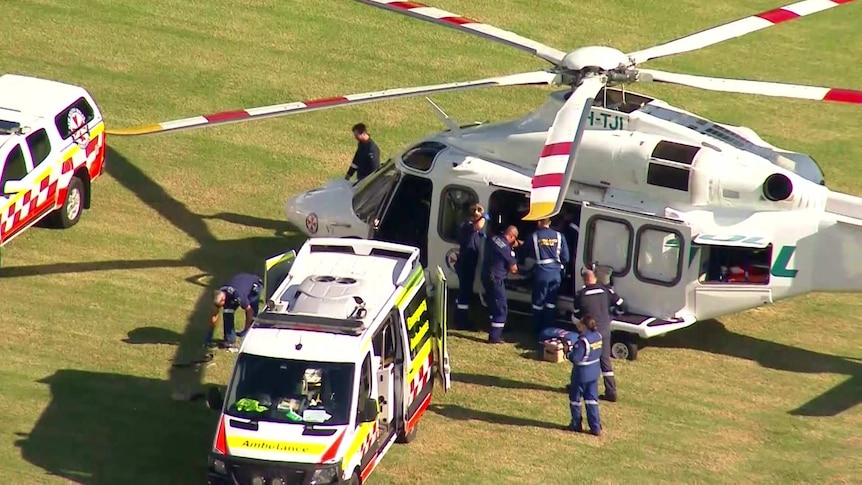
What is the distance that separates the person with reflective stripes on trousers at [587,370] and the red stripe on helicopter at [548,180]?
239cm

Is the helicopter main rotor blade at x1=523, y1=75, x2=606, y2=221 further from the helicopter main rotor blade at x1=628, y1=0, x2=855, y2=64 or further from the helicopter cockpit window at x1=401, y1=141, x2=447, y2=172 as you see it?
the helicopter cockpit window at x1=401, y1=141, x2=447, y2=172

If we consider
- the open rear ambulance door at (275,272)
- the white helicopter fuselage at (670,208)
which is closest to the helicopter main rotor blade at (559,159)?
the white helicopter fuselage at (670,208)

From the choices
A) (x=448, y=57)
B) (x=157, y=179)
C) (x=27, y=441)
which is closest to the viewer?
(x=27, y=441)

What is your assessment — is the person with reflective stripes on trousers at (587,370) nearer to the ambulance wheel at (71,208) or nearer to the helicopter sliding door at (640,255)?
the helicopter sliding door at (640,255)

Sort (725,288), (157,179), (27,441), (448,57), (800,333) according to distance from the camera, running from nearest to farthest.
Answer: (27,441) < (725,288) < (800,333) < (157,179) < (448,57)

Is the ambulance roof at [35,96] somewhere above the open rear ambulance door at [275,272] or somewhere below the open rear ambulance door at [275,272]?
above

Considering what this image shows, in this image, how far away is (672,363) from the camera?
18.1 m

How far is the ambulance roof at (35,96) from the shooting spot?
67.3 ft

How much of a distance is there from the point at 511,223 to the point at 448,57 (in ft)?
29.6

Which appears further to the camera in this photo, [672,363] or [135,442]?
[672,363]

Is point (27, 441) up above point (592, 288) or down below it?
below

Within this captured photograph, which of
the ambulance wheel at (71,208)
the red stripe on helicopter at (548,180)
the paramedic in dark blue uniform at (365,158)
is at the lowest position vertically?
the ambulance wheel at (71,208)

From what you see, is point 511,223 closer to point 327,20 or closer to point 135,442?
point 135,442

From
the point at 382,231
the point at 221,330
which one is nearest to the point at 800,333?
the point at 382,231
